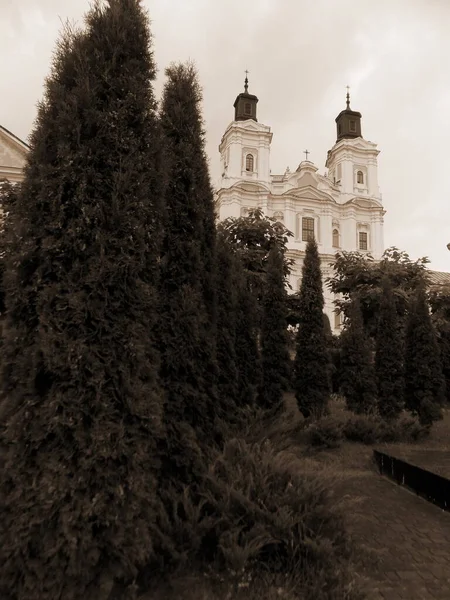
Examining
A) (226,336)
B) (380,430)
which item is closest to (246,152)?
(380,430)

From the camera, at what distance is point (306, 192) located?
4253 centimetres

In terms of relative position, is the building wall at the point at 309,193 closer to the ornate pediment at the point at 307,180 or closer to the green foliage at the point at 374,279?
the ornate pediment at the point at 307,180

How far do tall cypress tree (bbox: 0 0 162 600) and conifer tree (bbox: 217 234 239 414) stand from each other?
2.53 meters

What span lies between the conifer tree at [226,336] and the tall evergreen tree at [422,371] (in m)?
7.34

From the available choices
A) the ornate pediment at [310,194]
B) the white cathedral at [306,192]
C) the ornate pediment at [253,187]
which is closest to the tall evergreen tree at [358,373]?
the white cathedral at [306,192]

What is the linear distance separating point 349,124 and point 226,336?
155 feet

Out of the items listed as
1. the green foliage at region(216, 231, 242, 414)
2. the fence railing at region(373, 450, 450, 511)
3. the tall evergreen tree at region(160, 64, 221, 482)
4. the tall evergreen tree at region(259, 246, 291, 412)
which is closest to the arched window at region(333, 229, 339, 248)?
the tall evergreen tree at region(259, 246, 291, 412)

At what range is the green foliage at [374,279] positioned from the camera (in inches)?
752

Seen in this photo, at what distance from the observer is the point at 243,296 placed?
10.1 m

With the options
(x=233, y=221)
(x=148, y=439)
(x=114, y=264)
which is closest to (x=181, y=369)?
(x=148, y=439)

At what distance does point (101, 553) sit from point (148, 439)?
0.86 meters

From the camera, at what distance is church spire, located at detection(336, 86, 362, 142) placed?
4700cm

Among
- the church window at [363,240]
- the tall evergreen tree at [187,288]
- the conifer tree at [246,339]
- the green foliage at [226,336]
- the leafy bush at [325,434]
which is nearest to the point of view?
the tall evergreen tree at [187,288]

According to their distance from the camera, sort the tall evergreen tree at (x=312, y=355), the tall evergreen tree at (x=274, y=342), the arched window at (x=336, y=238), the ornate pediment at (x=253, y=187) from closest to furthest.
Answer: the tall evergreen tree at (x=274, y=342) → the tall evergreen tree at (x=312, y=355) → the ornate pediment at (x=253, y=187) → the arched window at (x=336, y=238)
